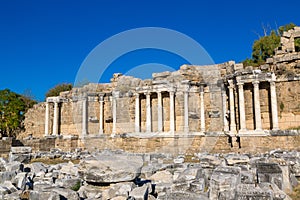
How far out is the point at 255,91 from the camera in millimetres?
16703

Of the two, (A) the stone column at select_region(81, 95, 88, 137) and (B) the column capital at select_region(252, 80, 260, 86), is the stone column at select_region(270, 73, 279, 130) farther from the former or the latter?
(A) the stone column at select_region(81, 95, 88, 137)

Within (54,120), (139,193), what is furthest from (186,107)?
(139,193)

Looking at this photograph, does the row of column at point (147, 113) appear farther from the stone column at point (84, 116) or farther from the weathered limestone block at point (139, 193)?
the weathered limestone block at point (139, 193)

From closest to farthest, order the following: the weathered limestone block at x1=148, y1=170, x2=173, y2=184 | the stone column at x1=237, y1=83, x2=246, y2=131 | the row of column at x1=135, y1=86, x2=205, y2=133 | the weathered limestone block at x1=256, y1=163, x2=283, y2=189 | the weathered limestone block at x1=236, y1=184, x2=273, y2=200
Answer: the weathered limestone block at x1=236, y1=184, x2=273, y2=200 < the weathered limestone block at x1=256, y1=163, x2=283, y2=189 < the weathered limestone block at x1=148, y1=170, x2=173, y2=184 < the stone column at x1=237, y1=83, x2=246, y2=131 < the row of column at x1=135, y1=86, x2=205, y2=133

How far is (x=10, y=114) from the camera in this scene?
104ft

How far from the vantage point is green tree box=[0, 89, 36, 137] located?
31.4 metres

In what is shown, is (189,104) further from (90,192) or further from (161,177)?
(90,192)

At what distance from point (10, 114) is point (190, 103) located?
879 inches

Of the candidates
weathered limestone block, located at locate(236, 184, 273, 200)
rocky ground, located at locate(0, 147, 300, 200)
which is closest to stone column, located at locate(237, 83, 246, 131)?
rocky ground, located at locate(0, 147, 300, 200)

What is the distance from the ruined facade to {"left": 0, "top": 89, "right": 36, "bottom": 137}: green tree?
4.61 meters

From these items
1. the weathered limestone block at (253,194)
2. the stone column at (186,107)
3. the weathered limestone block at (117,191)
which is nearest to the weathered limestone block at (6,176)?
the weathered limestone block at (117,191)

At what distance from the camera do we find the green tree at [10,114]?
31375 millimetres

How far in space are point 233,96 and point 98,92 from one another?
12.1 m

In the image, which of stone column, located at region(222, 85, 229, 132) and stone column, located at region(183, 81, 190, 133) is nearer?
stone column, located at region(222, 85, 229, 132)
